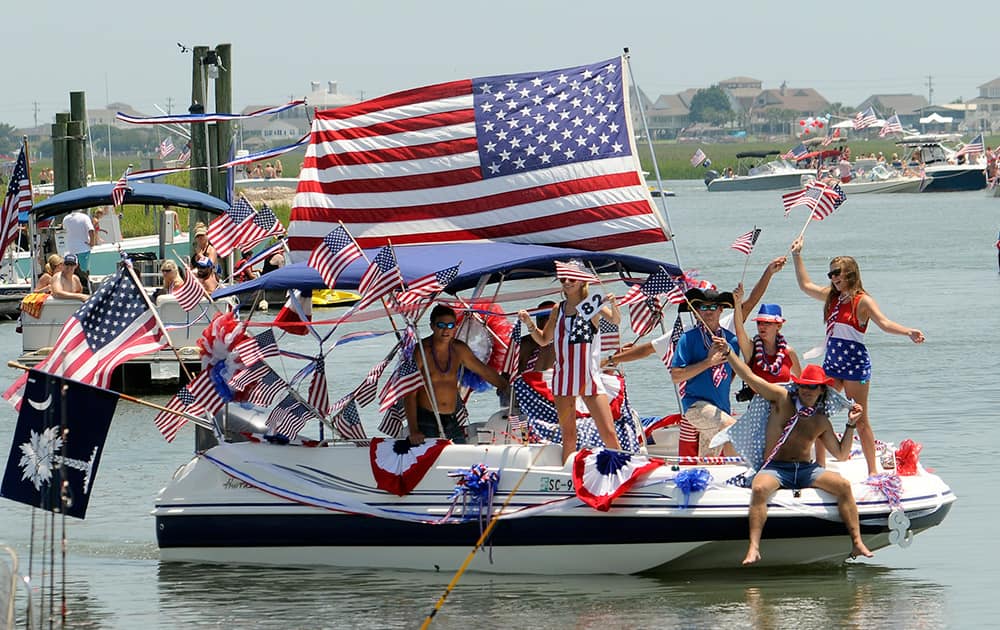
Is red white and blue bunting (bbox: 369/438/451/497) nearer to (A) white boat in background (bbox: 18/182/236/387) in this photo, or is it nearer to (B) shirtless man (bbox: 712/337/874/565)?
(B) shirtless man (bbox: 712/337/874/565)

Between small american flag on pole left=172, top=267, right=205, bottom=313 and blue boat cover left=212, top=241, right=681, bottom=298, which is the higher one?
blue boat cover left=212, top=241, right=681, bottom=298

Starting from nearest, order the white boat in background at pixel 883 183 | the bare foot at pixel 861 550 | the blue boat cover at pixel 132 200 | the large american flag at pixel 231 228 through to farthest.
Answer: the bare foot at pixel 861 550, the large american flag at pixel 231 228, the blue boat cover at pixel 132 200, the white boat in background at pixel 883 183

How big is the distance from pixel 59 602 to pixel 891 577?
608cm

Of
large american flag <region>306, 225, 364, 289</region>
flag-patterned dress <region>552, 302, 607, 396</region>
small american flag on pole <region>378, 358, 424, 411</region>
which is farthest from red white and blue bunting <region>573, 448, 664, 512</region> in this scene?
large american flag <region>306, 225, 364, 289</region>

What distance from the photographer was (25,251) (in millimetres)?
38281

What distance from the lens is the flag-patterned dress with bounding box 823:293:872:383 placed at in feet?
41.3

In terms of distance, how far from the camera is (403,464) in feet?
41.8

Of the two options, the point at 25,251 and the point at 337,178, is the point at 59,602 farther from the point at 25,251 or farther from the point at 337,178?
the point at 25,251

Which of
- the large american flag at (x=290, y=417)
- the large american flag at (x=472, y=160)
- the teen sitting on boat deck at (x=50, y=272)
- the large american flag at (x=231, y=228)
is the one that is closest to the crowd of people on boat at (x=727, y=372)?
the large american flag at (x=290, y=417)

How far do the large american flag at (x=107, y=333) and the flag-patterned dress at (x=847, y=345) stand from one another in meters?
4.72

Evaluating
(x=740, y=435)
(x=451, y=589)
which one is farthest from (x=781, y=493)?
(x=451, y=589)

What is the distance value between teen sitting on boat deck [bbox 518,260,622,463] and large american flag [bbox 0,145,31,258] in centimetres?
1660

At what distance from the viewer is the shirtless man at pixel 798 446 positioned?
12.0 metres

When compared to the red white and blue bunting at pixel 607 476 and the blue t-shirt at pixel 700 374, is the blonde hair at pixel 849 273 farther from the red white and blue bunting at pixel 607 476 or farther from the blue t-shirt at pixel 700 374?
the red white and blue bunting at pixel 607 476
